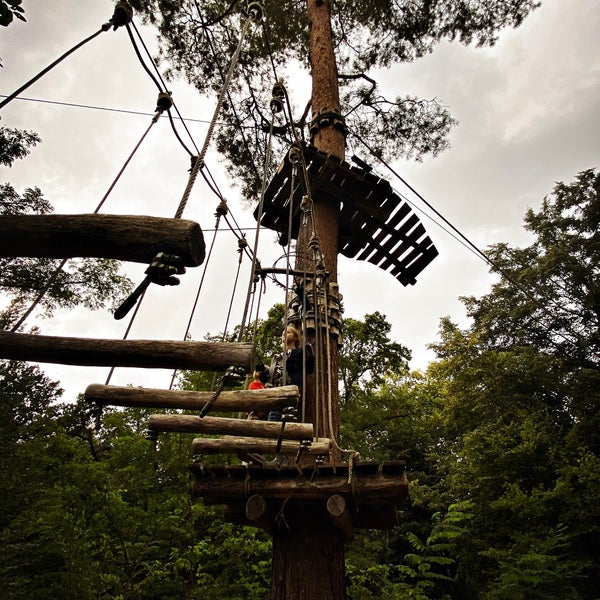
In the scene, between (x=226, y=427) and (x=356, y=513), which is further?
(x=356, y=513)

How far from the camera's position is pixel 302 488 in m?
2.21

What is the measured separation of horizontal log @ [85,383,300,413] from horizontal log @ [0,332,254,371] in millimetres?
162

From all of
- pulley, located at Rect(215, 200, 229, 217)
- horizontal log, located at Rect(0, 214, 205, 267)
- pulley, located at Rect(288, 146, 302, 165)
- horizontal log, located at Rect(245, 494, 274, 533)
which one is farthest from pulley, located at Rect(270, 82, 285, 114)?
horizontal log, located at Rect(245, 494, 274, 533)

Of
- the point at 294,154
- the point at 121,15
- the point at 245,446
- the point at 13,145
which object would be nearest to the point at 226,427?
the point at 245,446

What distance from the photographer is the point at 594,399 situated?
9.34 metres

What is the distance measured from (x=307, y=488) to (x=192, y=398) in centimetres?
105

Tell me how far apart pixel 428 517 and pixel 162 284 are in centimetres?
1349

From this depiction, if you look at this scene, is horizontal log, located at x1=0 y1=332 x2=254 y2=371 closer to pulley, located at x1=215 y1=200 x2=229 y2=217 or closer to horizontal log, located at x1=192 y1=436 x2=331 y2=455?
horizontal log, located at x1=192 y1=436 x2=331 y2=455

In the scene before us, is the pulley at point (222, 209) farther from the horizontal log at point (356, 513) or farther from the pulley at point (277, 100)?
the horizontal log at point (356, 513)

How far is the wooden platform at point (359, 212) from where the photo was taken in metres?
4.29

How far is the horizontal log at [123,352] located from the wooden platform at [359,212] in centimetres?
288

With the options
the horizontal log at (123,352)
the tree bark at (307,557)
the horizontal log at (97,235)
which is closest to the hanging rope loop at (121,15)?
the horizontal log at (97,235)

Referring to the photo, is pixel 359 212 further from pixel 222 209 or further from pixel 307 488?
pixel 307 488

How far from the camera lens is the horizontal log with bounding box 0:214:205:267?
4.30 ft
